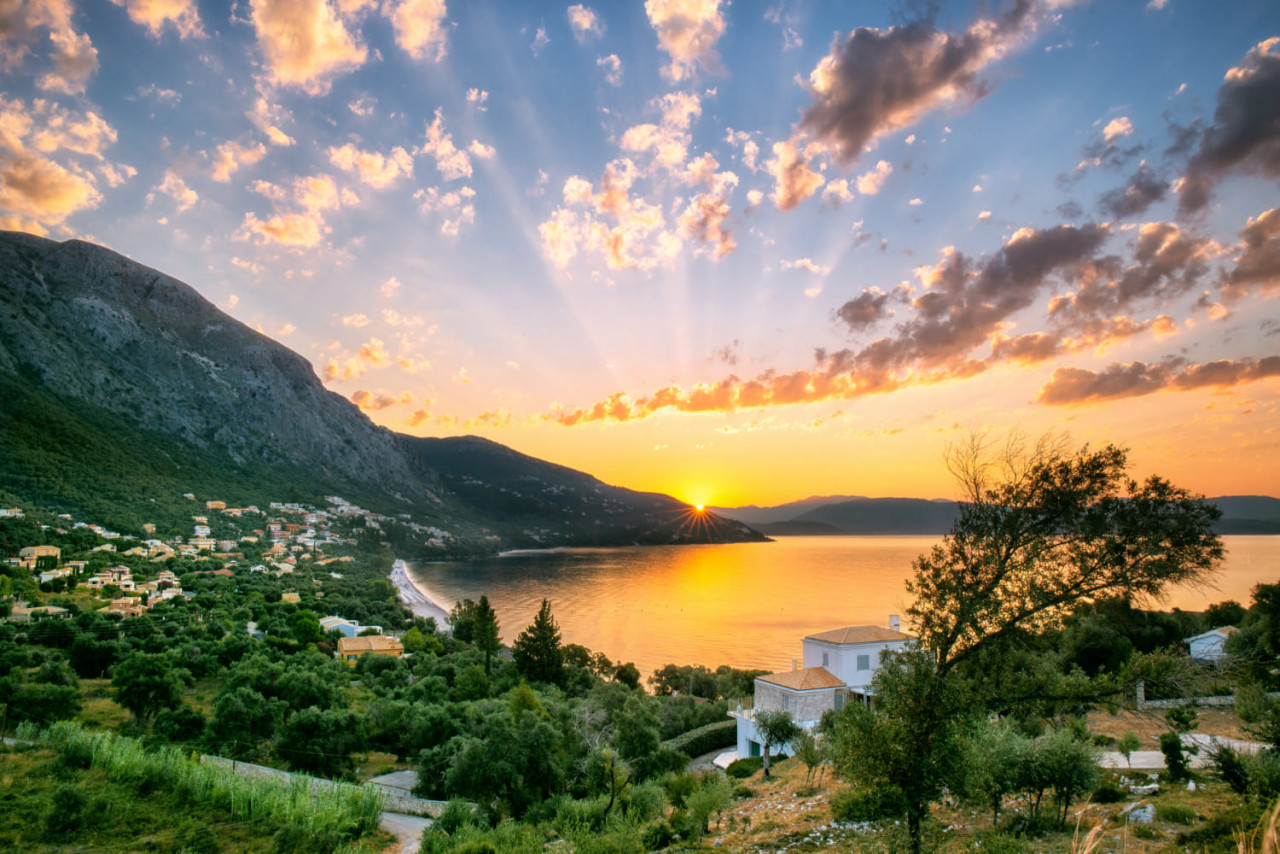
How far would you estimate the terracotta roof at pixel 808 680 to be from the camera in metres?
25.8

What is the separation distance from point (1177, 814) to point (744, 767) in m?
15.2

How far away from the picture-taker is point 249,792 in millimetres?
16109

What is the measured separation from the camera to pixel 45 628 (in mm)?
34562

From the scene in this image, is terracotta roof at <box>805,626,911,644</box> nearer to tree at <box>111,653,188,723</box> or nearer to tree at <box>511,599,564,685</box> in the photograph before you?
tree at <box>511,599,564,685</box>

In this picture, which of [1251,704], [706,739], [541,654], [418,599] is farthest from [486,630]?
[418,599]

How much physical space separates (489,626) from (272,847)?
27.2 metres

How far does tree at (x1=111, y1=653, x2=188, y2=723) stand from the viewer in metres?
24.1

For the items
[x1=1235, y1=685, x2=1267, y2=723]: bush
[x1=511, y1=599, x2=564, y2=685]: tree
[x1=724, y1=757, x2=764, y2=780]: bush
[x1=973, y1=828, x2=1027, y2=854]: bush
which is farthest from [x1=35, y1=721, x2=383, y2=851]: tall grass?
[x1=511, y1=599, x2=564, y2=685]: tree

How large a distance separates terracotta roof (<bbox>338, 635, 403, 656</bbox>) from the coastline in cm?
1447

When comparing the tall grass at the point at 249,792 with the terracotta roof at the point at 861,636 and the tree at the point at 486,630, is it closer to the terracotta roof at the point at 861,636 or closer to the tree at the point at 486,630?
the terracotta roof at the point at 861,636

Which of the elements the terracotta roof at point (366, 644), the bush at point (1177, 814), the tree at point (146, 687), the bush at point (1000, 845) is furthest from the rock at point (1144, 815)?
the terracotta roof at point (366, 644)

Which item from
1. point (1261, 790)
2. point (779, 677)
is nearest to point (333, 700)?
point (779, 677)

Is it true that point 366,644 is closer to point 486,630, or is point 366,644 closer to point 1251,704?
point 486,630

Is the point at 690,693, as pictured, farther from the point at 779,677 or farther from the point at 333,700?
the point at 333,700
